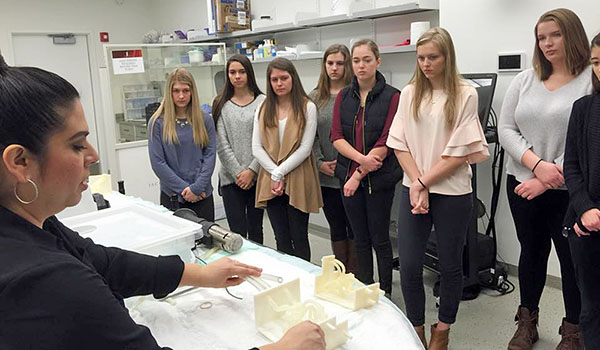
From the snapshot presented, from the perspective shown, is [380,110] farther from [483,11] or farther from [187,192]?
Answer: [187,192]

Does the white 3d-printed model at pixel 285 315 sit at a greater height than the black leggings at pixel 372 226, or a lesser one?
greater

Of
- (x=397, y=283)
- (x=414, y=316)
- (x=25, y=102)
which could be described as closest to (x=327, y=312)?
(x=25, y=102)

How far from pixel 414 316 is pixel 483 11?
176cm

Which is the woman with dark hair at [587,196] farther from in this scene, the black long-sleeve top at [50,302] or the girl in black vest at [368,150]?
the black long-sleeve top at [50,302]

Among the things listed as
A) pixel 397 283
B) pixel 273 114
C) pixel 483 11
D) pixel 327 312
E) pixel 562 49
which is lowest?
pixel 397 283

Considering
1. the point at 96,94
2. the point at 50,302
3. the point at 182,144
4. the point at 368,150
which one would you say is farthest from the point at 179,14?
the point at 50,302

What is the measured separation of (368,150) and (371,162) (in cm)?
9

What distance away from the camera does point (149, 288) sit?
1205 mm

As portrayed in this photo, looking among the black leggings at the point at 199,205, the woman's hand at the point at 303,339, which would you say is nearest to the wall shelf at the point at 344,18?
the black leggings at the point at 199,205

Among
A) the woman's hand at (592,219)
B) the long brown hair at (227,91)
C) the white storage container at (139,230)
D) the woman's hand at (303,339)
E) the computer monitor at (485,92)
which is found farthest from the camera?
the long brown hair at (227,91)

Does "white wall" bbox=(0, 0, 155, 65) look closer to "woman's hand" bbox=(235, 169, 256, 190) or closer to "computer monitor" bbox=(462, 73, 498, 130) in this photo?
"woman's hand" bbox=(235, 169, 256, 190)

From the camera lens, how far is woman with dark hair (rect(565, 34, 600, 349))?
1647 millimetres

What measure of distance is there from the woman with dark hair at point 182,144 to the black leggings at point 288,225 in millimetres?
416

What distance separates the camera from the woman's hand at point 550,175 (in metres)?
1.93
